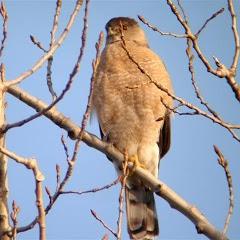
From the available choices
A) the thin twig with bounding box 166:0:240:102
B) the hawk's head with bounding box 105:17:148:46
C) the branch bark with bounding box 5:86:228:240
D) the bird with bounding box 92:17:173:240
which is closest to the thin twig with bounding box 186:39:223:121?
the thin twig with bounding box 166:0:240:102

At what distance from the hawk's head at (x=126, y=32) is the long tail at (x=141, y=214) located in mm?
1769

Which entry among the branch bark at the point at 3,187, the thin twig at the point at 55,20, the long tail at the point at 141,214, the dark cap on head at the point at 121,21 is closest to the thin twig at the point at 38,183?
the branch bark at the point at 3,187

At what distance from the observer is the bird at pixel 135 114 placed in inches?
227

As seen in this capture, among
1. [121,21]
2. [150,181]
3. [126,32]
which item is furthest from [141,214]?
[121,21]

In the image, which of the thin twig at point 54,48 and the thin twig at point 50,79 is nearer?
the thin twig at point 54,48

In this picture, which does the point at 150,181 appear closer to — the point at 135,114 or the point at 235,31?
the point at 235,31

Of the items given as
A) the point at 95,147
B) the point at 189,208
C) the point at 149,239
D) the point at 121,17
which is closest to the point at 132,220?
the point at 149,239

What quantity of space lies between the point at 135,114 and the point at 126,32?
4.61ft

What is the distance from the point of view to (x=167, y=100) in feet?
19.1

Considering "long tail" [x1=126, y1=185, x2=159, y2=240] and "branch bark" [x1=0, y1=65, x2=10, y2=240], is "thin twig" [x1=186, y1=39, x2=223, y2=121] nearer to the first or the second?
"branch bark" [x1=0, y1=65, x2=10, y2=240]

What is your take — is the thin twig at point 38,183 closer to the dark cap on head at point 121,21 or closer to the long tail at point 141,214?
the long tail at point 141,214

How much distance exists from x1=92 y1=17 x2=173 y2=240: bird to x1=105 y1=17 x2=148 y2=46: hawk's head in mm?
581

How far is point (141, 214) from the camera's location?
18.9 feet

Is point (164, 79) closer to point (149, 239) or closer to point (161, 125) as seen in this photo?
point (161, 125)
